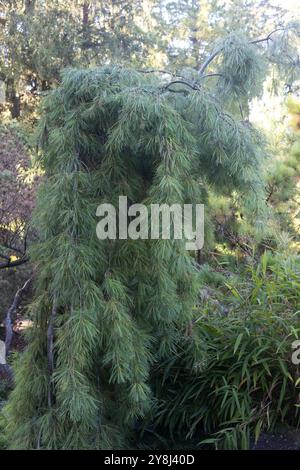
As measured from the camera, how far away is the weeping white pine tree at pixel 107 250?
2420mm

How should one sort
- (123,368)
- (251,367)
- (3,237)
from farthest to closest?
(3,237) → (251,367) → (123,368)

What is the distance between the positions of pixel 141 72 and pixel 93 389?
71.4 inches

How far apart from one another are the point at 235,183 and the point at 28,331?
4.78ft

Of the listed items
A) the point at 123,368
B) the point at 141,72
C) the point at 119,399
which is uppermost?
the point at 141,72

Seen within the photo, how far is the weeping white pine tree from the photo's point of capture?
242cm

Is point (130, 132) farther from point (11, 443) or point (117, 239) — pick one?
point (11, 443)

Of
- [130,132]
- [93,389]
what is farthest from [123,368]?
[130,132]

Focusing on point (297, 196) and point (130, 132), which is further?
point (297, 196)

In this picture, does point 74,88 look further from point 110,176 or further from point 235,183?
point 235,183

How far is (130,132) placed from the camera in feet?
8.10

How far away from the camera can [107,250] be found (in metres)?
2.61

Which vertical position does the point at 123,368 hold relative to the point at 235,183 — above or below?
below

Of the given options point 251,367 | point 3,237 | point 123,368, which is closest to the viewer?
point 123,368

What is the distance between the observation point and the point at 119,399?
105 inches
